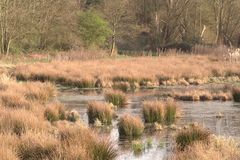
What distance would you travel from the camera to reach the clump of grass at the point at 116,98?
20656 millimetres

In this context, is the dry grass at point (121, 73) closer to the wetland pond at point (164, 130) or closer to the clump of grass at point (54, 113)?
the wetland pond at point (164, 130)

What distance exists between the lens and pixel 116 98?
68.3ft

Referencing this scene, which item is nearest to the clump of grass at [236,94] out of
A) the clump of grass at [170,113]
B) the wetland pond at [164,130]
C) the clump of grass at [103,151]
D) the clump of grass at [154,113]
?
the wetland pond at [164,130]

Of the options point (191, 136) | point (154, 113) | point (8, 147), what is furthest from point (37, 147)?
point (154, 113)

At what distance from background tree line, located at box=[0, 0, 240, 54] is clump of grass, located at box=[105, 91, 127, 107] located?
24.6 metres

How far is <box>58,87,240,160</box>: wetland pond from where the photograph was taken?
12220mm

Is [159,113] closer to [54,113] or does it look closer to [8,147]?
[54,113]

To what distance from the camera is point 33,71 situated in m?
30.8

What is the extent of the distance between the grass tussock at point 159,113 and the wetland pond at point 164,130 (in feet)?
0.97

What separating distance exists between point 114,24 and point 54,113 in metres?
39.3

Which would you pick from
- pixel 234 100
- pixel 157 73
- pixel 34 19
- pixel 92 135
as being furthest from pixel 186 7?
pixel 92 135

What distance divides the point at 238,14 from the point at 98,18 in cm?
1973

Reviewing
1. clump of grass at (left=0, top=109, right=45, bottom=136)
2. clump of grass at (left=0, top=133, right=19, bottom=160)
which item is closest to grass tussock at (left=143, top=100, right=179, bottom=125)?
clump of grass at (left=0, top=109, right=45, bottom=136)

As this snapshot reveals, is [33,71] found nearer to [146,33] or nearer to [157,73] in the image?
[157,73]
